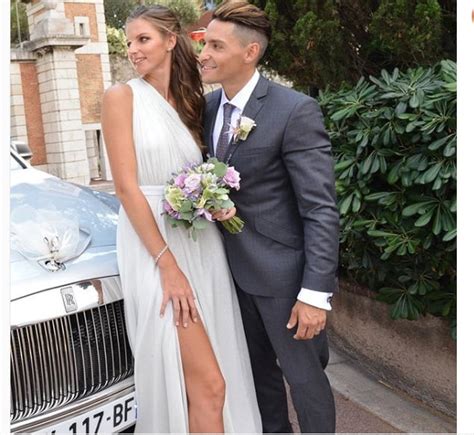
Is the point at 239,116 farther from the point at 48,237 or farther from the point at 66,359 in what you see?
→ the point at 66,359

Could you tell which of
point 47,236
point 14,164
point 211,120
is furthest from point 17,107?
point 211,120

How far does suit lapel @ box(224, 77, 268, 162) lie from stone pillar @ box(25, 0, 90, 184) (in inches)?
651

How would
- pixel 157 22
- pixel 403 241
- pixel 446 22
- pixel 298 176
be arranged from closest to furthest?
pixel 298 176, pixel 157 22, pixel 403 241, pixel 446 22

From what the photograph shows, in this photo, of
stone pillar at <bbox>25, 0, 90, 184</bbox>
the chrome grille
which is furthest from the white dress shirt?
stone pillar at <bbox>25, 0, 90, 184</bbox>

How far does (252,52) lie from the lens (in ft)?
8.12

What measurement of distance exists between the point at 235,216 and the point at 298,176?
1.02ft

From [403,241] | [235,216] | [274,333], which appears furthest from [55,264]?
[403,241]

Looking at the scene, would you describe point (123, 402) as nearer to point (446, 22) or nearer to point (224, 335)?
point (224, 335)

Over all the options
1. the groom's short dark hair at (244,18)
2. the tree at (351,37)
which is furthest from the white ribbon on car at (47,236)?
the tree at (351,37)

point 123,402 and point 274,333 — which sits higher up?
point 274,333

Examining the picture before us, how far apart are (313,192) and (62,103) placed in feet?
68.5

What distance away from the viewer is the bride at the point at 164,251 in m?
2.45

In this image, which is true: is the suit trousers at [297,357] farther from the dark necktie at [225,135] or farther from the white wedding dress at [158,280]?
the dark necktie at [225,135]

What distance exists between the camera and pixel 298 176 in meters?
2.35
